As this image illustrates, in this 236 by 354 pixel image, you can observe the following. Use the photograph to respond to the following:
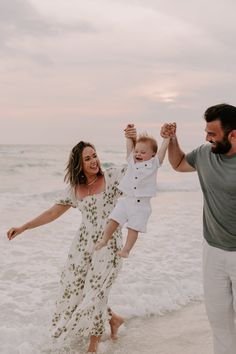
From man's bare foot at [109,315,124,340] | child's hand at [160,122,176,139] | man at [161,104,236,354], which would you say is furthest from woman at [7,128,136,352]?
man at [161,104,236,354]

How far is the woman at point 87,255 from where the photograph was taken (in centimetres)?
428

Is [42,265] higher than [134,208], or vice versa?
[134,208]

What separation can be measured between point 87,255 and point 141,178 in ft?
3.61

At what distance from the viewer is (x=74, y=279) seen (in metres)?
4.40

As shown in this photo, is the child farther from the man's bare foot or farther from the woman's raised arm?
the man's bare foot

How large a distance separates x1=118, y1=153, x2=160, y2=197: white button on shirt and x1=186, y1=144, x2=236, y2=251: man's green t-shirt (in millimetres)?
394

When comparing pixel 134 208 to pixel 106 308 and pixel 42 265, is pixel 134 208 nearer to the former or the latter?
pixel 106 308

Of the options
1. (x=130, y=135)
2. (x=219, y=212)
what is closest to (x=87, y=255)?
(x=130, y=135)

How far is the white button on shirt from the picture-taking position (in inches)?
143

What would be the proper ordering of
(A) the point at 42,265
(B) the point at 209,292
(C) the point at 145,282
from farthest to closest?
(A) the point at 42,265
(C) the point at 145,282
(B) the point at 209,292

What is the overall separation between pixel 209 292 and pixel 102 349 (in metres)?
1.64

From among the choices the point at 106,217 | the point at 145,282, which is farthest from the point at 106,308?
the point at 145,282

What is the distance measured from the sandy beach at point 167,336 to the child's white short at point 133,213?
5.06ft

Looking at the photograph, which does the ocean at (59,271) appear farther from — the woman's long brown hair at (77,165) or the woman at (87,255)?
the woman's long brown hair at (77,165)
